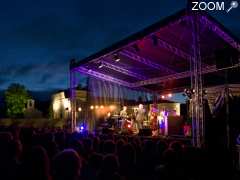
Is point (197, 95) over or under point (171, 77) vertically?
under

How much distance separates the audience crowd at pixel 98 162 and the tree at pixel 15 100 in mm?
28666

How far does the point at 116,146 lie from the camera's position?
25.3ft

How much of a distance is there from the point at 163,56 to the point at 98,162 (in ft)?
29.0

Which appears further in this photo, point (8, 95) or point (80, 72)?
point (8, 95)

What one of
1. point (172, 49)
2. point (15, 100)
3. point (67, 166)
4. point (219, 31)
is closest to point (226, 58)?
point (219, 31)

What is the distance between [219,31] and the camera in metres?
10.2

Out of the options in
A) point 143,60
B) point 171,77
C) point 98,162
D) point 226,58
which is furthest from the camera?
point 171,77

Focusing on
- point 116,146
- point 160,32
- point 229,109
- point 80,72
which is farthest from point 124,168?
point 80,72

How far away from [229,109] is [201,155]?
18.3ft

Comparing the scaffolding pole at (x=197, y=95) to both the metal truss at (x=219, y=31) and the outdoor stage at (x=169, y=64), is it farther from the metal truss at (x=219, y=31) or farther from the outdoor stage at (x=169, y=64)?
Answer: the metal truss at (x=219, y=31)

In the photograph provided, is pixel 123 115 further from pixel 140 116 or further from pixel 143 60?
pixel 143 60

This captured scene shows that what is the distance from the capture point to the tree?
117ft

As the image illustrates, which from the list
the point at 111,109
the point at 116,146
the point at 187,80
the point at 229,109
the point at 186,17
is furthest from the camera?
the point at 111,109

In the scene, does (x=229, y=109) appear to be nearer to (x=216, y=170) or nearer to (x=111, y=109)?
(x=216, y=170)
